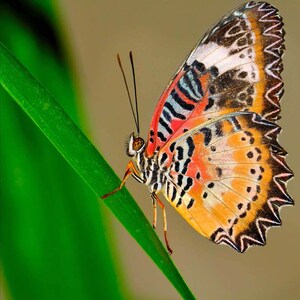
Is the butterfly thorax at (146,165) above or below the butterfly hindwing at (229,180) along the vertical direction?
above

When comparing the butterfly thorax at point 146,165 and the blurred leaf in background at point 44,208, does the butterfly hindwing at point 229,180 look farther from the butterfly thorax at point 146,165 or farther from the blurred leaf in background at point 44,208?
the blurred leaf in background at point 44,208

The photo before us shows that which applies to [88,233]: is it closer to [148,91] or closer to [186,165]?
[186,165]

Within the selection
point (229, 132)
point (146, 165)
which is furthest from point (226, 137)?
point (146, 165)

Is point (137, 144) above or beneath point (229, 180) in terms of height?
above

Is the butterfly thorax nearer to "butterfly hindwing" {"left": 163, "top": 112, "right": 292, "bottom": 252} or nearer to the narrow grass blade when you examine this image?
"butterfly hindwing" {"left": 163, "top": 112, "right": 292, "bottom": 252}

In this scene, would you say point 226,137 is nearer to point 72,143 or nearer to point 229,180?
point 229,180

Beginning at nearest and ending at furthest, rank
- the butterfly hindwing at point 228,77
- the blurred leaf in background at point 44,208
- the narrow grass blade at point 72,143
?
the narrow grass blade at point 72,143 → the blurred leaf in background at point 44,208 → the butterfly hindwing at point 228,77

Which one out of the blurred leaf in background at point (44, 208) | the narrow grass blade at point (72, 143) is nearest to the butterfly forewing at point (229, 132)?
the blurred leaf in background at point (44, 208)

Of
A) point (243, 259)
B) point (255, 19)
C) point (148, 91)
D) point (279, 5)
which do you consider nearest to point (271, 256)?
point (243, 259)
